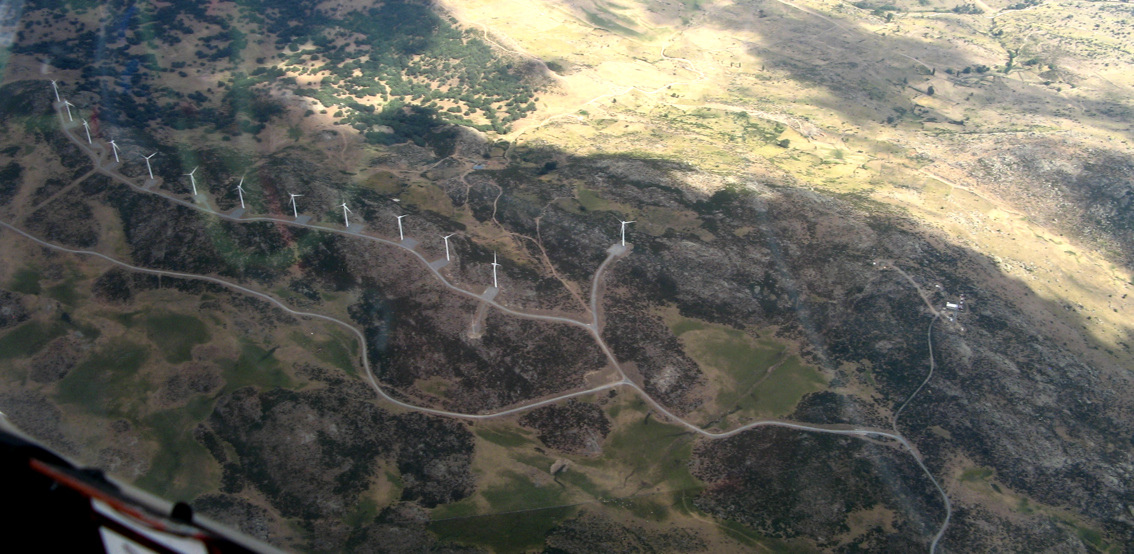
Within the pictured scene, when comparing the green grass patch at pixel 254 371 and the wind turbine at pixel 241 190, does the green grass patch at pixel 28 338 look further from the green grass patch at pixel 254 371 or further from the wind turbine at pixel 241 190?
the wind turbine at pixel 241 190

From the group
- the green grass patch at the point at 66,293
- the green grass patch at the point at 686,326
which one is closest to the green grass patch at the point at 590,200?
the green grass patch at the point at 686,326

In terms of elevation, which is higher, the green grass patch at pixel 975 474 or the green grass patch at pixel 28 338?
the green grass patch at pixel 975 474

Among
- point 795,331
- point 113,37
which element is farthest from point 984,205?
point 113,37

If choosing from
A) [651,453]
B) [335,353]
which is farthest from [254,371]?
[651,453]

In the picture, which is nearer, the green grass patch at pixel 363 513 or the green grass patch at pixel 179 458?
the green grass patch at pixel 363 513

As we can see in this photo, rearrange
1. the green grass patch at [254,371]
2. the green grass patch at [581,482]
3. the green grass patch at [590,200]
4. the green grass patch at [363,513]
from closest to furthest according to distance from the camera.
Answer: the green grass patch at [363,513]
the green grass patch at [581,482]
the green grass patch at [254,371]
the green grass patch at [590,200]

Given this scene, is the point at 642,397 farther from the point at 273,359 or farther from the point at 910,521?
the point at 273,359

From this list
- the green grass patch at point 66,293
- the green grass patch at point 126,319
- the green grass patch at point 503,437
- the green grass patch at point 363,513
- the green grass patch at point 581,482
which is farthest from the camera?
the green grass patch at point 66,293

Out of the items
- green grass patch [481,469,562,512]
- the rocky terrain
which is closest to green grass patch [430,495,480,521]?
the rocky terrain
